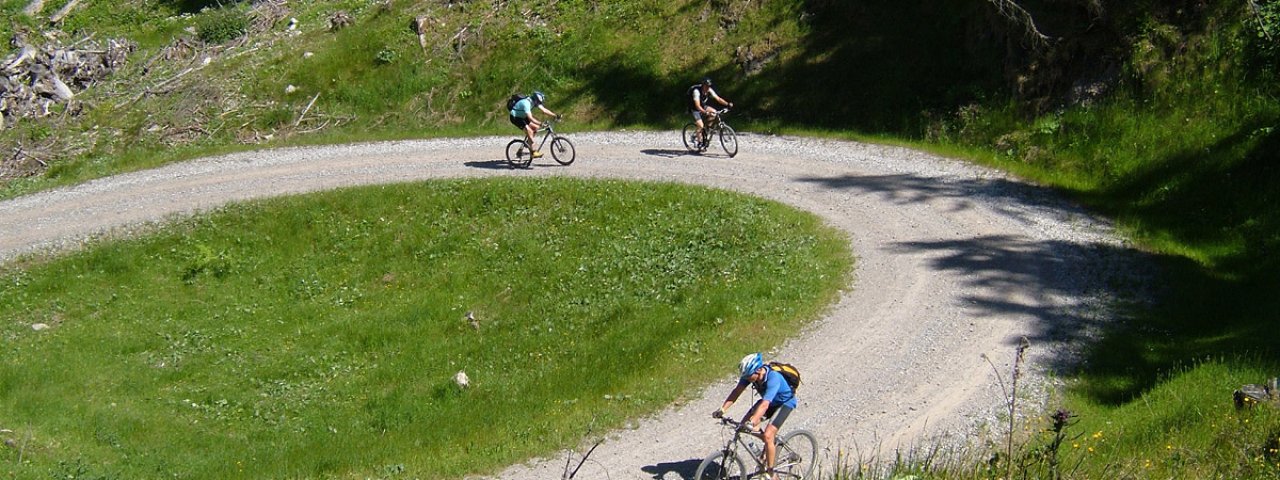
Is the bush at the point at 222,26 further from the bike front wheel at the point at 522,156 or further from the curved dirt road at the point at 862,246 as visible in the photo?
the bike front wheel at the point at 522,156

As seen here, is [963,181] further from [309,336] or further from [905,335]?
[309,336]

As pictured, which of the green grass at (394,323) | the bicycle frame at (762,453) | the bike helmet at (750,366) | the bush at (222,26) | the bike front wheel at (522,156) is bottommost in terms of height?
the green grass at (394,323)

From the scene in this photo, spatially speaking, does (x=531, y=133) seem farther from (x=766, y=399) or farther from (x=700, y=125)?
(x=766, y=399)

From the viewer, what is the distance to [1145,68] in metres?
22.6

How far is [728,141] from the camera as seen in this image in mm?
24688

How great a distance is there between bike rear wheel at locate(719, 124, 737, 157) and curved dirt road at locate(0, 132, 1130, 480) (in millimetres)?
388

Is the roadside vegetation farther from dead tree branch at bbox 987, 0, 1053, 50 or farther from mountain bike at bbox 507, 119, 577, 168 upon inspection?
mountain bike at bbox 507, 119, 577, 168

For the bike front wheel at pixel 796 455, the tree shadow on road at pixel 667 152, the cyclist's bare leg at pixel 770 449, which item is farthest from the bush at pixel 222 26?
the cyclist's bare leg at pixel 770 449

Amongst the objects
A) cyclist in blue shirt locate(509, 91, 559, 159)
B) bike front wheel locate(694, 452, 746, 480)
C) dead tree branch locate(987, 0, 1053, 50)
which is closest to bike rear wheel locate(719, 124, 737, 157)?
cyclist in blue shirt locate(509, 91, 559, 159)

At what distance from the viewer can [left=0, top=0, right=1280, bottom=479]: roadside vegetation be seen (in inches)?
580

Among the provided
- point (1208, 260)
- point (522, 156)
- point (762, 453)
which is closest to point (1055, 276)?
point (1208, 260)

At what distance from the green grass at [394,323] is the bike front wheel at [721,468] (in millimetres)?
2316

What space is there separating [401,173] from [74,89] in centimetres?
1475

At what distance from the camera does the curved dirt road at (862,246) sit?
12.9 meters
